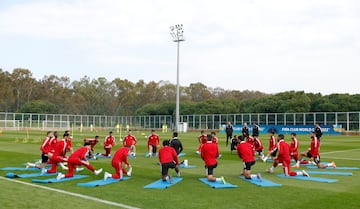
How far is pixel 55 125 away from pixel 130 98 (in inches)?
1631

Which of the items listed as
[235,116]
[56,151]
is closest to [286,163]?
[56,151]

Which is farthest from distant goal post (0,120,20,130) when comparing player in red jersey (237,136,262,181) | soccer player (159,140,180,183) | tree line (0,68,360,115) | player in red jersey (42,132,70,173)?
player in red jersey (237,136,262,181)

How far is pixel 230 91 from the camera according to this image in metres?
129

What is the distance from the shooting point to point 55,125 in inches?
3093

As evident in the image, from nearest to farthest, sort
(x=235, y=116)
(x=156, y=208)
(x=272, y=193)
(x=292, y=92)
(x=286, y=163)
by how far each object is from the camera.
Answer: (x=156, y=208) → (x=272, y=193) → (x=286, y=163) → (x=235, y=116) → (x=292, y=92)

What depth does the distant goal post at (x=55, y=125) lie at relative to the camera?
76556 mm

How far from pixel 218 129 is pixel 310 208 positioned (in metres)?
66.3

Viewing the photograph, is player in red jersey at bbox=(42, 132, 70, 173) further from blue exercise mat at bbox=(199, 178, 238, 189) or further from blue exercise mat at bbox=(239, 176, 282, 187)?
blue exercise mat at bbox=(239, 176, 282, 187)

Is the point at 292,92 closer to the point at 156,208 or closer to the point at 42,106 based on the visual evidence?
the point at 42,106

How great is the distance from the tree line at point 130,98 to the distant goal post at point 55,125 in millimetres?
19874

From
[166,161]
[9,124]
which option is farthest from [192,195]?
[9,124]

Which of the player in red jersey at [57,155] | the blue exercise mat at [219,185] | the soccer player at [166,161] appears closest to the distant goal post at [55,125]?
the player in red jersey at [57,155]

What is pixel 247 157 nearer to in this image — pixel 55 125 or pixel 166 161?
pixel 166 161

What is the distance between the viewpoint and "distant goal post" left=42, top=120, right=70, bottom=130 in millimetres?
76556
